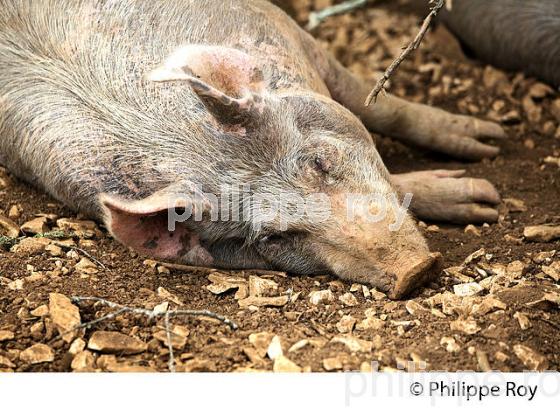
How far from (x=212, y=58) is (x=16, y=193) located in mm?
1434

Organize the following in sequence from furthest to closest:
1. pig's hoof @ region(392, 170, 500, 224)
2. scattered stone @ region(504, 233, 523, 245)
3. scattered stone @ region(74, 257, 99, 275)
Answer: pig's hoof @ region(392, 170, 500, 224) → scattered stone @ region(504, 233, 523, 245) → scattered stone @ region(74, 257, 99, 275)

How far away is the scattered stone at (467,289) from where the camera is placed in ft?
12.9

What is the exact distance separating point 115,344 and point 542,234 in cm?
220

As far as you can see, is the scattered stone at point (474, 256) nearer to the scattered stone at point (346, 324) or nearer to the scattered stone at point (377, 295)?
the scattered stone at point (377, 295)

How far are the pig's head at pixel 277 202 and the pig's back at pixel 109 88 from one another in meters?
0.16

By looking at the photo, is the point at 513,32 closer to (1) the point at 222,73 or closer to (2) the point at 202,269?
(1) the point at 222,73

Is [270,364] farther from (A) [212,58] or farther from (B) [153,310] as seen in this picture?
(A) [212,58]

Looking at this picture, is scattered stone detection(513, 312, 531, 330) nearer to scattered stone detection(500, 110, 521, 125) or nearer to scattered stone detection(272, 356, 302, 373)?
scattered stone detection(272, 356, 302, 373)

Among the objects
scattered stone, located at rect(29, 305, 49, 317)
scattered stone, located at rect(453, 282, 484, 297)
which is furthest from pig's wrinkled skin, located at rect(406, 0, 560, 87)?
scattered stone, located at rect(29, 305, 49, 317)

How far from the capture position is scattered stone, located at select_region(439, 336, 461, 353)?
3.46 metres

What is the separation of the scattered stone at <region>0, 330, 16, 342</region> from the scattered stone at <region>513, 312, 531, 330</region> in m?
2.03

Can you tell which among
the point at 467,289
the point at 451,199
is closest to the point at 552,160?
the point at 451,199

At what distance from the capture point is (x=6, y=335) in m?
3.63

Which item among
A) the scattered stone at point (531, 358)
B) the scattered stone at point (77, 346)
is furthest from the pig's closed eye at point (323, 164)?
the scattered stone at point (77, 346)
